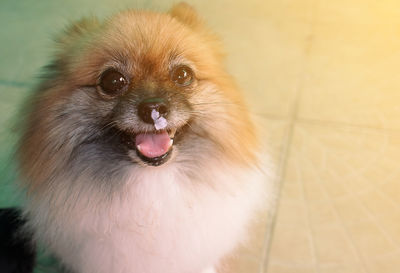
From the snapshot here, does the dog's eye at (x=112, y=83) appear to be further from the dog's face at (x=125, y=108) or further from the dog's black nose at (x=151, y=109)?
the dog's black nose at (x=151, y=109)

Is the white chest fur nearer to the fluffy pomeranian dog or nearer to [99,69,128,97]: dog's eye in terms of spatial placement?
the fluffy pomeranian dog

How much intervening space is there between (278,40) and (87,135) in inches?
82.7

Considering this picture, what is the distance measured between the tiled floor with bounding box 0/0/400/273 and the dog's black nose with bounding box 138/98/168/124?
599 millimetres

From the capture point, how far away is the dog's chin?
3.90ft

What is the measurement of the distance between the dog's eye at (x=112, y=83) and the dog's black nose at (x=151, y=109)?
12 cm

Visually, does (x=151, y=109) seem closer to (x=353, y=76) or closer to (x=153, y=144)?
Result: (x=153, y=144)

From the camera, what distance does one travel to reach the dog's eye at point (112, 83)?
1.20 metres

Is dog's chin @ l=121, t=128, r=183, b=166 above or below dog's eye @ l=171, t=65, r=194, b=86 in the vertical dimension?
below

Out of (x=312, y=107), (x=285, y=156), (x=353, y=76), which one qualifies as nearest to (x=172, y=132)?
(x=285, y=156)

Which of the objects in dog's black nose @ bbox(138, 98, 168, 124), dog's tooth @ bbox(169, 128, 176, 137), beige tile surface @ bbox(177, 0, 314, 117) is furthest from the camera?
beige tile surface @ bbox(177, 0, 314, 117)

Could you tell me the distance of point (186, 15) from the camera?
1.43 metres

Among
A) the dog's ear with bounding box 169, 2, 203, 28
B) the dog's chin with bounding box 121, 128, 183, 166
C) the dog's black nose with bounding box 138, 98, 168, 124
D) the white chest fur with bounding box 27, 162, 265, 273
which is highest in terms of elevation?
the dog's ear with bounding box 169, 2, 203, 28

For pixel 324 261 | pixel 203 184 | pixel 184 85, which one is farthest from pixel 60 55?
pixel 324 261

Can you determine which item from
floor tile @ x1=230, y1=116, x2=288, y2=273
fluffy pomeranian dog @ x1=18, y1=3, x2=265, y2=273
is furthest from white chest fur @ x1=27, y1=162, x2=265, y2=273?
floor tile @ x1=230, y1=116, x2=288, y2=273
